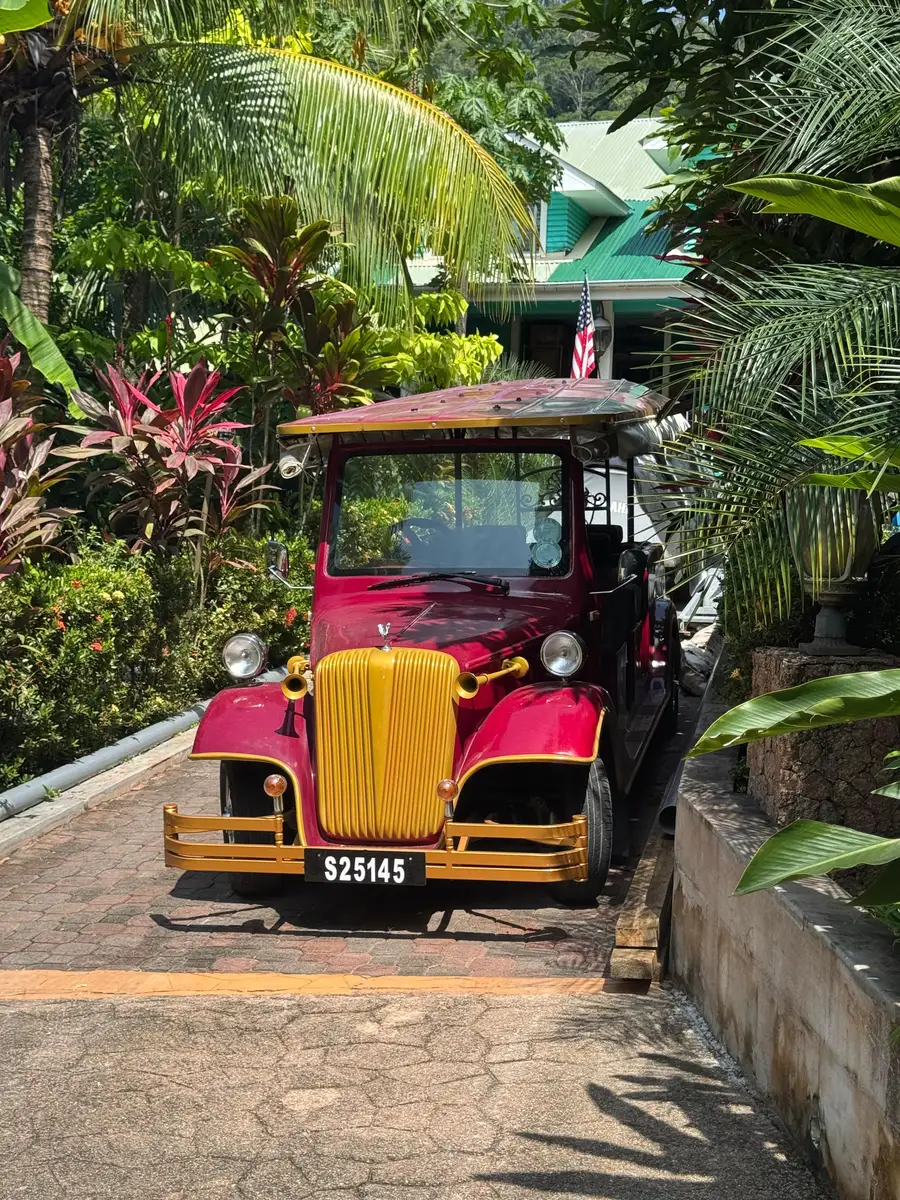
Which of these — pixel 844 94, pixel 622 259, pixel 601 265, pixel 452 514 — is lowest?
pixel 452 514

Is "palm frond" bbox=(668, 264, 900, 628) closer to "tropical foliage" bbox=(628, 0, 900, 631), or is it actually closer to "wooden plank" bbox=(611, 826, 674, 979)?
"tropical foliage" bbox=(628, 0, 900, 631)

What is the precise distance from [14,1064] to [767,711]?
2.85 metres

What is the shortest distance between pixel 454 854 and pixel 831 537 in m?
2.26

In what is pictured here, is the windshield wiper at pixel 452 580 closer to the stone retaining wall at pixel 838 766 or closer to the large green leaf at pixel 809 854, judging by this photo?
the stone retaining wall at pixel 838 766

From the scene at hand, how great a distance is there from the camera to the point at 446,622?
6539 millimetres

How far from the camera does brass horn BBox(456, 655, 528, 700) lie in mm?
5973

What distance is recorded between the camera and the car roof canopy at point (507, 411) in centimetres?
667

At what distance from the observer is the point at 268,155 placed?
11688 mm

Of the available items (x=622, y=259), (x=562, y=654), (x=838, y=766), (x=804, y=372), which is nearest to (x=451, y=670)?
(x=562, y=654)

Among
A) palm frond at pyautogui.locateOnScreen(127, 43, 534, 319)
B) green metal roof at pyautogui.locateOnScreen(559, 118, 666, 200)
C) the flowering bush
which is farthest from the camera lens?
green metal roof at pyautogui.locateOnScreen(559, 118, 666, 200)

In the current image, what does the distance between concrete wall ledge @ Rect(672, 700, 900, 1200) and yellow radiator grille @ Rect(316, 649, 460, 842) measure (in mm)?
1153

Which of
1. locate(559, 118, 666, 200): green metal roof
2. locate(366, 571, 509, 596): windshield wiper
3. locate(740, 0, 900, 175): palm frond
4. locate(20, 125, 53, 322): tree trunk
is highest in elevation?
locate(559, 118, 666, 200): green metal roof

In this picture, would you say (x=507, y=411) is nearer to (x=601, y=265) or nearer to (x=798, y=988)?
(x=798, y=988)

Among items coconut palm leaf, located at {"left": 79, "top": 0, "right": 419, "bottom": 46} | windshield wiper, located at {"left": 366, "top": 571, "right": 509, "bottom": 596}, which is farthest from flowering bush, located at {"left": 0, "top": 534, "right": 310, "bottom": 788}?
coconut palm leaf, located at {"left": 79, "top": 0, "right": 419, "bottom": 46}
